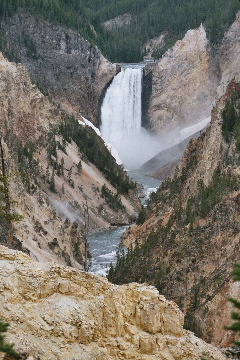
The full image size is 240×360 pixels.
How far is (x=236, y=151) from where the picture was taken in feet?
161

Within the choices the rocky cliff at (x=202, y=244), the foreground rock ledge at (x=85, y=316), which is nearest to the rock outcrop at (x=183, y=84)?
the rocky cliff at (x=202, y=244)

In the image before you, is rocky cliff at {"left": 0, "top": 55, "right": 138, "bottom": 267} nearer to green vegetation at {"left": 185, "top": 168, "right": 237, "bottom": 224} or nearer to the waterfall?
green vegetation at {"left": 185, "top": 168, "right": 237, "bottom": 224}

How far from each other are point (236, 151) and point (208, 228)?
8.30m

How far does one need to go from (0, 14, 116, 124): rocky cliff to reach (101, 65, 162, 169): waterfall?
2.30m

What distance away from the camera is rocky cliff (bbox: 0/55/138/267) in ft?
196

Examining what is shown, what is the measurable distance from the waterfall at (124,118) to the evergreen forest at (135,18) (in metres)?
11.9

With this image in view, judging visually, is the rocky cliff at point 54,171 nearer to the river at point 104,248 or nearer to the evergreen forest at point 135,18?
the river at point 104,248

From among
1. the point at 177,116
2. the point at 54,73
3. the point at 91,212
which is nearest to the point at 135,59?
the point at 177,116

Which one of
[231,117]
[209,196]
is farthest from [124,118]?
[209,196]

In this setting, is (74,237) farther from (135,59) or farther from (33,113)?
(135,59)

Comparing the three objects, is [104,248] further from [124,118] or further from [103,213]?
[124,118]

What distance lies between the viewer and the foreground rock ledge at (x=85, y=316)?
61.6 ft

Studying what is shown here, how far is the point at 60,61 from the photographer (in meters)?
124

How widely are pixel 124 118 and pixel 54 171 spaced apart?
5855 centimetres
